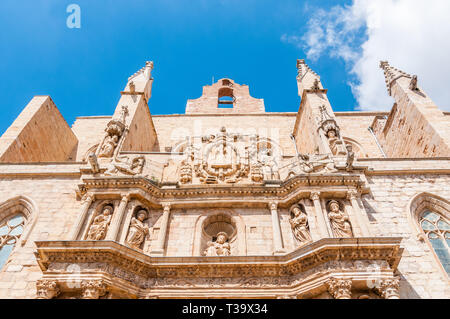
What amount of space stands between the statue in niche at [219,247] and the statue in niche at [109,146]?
14.3 feet

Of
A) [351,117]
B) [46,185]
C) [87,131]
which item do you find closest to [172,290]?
[46,185]

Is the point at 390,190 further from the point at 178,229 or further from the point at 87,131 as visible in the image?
the point at 87,131

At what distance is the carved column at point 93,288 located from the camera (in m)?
6.40

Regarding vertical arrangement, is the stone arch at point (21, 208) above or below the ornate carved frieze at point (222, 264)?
above

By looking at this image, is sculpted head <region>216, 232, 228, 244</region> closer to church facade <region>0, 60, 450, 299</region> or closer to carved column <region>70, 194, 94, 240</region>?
church facade <region>0, 60, 450, 299</region>

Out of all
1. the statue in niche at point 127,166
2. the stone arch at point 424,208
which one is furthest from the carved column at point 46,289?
the stone arch at point 424,208

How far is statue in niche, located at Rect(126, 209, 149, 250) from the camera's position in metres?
7.82

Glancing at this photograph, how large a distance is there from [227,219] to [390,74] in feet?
Answer: 36.1

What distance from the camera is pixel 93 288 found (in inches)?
255

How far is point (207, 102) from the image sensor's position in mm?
22297

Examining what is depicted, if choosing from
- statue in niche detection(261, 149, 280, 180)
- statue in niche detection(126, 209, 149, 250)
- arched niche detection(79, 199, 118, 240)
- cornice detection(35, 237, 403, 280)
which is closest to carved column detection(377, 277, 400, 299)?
cornice detection(35, 237, 403, 280)

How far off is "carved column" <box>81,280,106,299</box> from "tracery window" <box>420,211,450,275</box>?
7.48m

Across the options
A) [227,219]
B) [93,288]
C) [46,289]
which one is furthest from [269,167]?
[46,289]

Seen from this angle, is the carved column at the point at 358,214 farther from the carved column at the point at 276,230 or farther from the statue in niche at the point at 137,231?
the statue in niche at the point at 137,231
